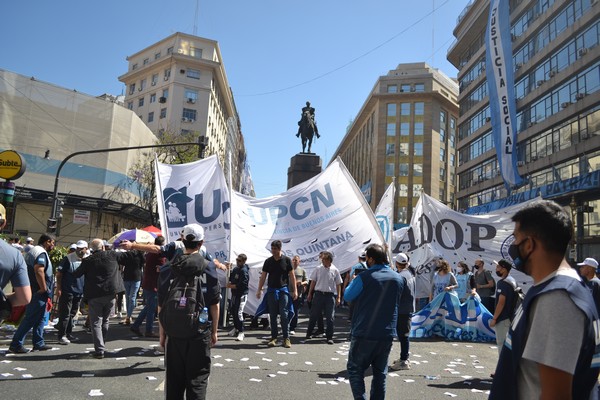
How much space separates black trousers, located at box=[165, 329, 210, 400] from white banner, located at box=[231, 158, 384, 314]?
560cm


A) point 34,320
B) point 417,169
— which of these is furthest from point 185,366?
point 417,169

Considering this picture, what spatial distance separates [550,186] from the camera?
31.2 metres

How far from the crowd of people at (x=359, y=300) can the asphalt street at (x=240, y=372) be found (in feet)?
1.43

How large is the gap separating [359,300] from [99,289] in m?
4.51

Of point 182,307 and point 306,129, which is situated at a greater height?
point 306,129

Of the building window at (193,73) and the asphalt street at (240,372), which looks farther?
the building window at (193,73)

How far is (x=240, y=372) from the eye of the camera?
6.50 m

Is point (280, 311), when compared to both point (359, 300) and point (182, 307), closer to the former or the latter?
point (359, 300)

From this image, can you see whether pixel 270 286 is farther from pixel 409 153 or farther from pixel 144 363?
pixel 409 153

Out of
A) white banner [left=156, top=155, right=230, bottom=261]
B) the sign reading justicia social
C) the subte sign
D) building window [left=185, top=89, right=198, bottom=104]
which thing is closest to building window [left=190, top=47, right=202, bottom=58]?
building window [left=185, top=89, right=198, bottom=104]

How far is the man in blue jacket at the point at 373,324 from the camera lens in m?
4.52

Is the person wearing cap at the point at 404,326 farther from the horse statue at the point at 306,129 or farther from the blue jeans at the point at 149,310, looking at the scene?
the horse statue at the point at 306,129

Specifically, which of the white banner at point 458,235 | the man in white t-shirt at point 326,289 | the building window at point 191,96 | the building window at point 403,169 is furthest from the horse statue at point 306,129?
the building window at point 403,169

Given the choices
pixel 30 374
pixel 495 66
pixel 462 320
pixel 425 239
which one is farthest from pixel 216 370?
pixel 495 66
